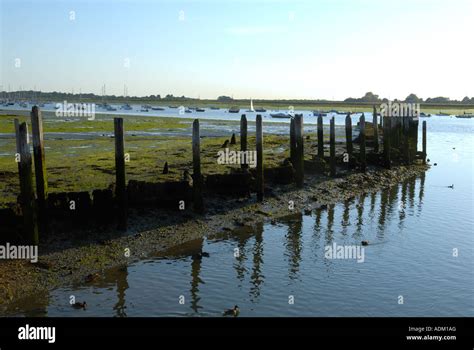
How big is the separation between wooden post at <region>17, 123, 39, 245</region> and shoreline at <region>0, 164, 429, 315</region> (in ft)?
2.01

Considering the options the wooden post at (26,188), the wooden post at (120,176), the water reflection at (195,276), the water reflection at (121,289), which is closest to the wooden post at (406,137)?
the water reflection at (195,276)

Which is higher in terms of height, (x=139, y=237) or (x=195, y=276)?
(x=139, y=237)

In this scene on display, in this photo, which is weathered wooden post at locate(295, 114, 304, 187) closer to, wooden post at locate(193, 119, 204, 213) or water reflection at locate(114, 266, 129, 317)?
wooden post at locate(193, 119, 204, 213)

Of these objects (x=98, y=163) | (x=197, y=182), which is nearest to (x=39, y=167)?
(x=197, y=182)

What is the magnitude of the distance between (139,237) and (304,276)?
5.48 metres

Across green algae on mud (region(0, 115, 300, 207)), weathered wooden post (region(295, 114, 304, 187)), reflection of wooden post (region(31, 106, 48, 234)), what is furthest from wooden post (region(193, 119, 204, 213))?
weathered wooden post (region(295, 114, 304, 187))

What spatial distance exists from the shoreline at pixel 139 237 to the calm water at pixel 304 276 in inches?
20.5

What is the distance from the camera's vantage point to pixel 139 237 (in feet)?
55.0

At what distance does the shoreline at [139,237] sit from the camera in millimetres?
13531

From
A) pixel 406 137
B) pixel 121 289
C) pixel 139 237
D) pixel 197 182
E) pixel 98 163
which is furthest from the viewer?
pixel 406 137

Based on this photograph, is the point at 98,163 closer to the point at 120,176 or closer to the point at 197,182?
the point at 197,182

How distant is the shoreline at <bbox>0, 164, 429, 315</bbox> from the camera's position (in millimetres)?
13531

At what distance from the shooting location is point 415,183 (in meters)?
31.5

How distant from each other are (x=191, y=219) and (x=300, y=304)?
7.16 metres
